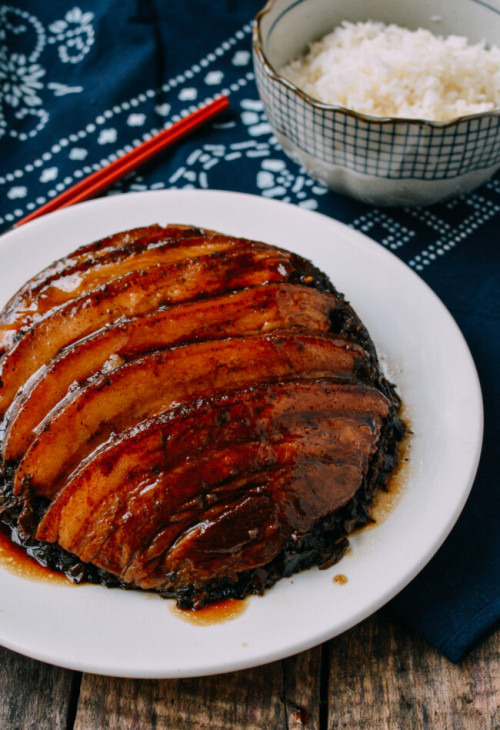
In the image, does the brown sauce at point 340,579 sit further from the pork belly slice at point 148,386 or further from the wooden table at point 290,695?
the pork belly slice at point 148,386

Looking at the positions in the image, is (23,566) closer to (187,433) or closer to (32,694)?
(32,694)

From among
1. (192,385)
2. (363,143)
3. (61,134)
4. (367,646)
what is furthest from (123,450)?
(61,134)

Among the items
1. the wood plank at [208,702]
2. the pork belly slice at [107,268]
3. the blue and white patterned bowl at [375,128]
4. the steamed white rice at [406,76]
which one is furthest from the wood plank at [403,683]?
the steamed white rice at [406,76]

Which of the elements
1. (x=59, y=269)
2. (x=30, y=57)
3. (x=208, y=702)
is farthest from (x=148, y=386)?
(x=30, y=57)

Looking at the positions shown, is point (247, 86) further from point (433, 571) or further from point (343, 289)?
point (433, 571)

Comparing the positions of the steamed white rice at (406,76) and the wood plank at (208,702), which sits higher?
the steamed white rice at (406,76)

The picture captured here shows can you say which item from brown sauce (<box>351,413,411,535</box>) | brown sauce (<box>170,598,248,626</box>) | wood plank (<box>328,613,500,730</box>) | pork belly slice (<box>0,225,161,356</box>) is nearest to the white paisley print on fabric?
pork belly slice (<box>0,225,161,356</box>)
